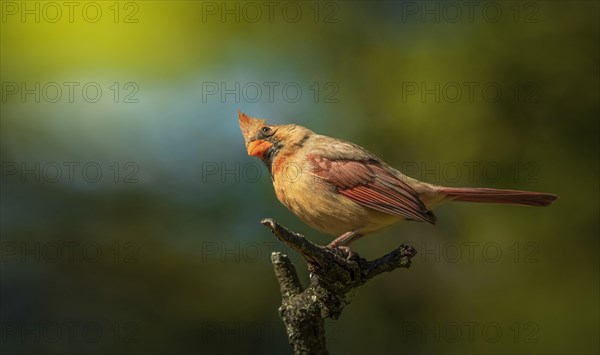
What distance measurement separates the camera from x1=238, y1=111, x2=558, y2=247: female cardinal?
5008 millimetres

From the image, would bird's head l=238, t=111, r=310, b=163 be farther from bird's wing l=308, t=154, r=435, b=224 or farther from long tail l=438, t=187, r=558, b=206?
long tail l=438, t=187, r=558, b=206

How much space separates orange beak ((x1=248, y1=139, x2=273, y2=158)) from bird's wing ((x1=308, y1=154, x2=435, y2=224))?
0.28 m

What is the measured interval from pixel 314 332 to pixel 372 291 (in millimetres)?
1267

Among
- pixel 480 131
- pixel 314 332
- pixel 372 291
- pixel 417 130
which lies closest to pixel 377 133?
pixel 417 130

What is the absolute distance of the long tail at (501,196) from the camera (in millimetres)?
4895

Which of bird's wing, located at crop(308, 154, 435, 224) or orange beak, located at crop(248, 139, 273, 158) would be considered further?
orange beak, located at crop(248, 139, 273, 158)

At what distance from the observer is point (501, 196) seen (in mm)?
5000

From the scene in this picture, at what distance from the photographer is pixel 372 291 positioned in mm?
5230

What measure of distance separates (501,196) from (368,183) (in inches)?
29.7

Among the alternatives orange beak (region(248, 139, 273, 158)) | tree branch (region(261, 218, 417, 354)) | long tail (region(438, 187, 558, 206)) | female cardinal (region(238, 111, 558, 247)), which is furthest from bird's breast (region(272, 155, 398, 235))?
tree branch (region(261, 218, 417, 354))

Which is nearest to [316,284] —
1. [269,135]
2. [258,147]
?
[258,147]

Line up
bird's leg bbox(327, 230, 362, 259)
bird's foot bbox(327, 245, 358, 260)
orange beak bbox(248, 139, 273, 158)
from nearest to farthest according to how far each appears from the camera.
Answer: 1. bird's foot bbox(327, 245, 358, 260)
2. bird's leg bbox(327, 230, 362, 259)
3. orange beak bbox(248, 139, 273, 158)

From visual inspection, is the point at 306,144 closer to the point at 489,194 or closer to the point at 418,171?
the point at 418,171

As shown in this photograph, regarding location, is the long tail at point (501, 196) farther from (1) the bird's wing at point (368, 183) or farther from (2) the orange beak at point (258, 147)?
(2) the orange beak at point (258, 147)
